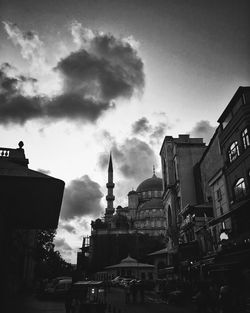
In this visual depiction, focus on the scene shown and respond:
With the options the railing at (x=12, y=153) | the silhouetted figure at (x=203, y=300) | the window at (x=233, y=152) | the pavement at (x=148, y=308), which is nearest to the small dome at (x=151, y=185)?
the window at (x=233, y=152)

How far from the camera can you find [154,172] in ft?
355

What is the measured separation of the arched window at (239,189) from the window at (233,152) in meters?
2.03

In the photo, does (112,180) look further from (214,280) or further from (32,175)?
(32,175)

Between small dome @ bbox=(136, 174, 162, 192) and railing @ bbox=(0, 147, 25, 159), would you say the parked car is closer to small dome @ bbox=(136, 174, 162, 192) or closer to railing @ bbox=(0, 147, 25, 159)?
railing @ bbox=(0, 147, 25, 159)

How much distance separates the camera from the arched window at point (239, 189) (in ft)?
72.4

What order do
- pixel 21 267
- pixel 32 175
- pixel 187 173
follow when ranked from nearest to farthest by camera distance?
pixel 32 175 < pixel 21 267 < pixel 187 173

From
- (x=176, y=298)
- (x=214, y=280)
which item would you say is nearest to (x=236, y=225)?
(x=214, y=280)

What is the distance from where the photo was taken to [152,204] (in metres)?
94.3

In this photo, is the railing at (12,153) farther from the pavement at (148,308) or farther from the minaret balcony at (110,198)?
the minaret balcony at (110,198)

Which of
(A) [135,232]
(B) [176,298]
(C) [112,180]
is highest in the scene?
(C) [112,180]

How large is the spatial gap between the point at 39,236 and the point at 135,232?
41.1 m

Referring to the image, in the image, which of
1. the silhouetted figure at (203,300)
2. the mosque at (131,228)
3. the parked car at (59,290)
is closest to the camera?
the silhouetted figure at (203,300)

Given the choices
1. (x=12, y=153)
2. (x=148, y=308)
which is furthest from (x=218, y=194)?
(x=12, y=153)

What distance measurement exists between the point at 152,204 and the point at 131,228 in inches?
453
